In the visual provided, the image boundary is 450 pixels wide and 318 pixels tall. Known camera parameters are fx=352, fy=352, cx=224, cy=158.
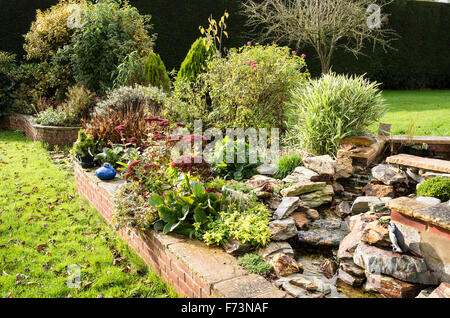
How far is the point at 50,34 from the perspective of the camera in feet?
29.5

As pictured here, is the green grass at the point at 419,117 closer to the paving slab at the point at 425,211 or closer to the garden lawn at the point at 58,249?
the paving slab at the point at 425,211

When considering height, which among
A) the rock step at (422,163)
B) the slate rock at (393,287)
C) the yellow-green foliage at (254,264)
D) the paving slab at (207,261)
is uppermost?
the rock step at (422,163)

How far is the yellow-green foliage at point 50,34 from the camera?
29.3 ft

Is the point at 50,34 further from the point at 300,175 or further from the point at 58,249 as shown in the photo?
→ the point at 300,175

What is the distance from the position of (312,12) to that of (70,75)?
22.5 feet

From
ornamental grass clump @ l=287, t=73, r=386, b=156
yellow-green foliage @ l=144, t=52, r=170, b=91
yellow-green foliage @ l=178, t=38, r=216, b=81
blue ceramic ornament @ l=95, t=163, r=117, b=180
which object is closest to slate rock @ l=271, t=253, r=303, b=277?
blue ceramic ornament @ l=95, t=163, r=117, b=180

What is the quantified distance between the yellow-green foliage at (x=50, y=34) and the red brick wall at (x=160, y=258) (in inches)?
259

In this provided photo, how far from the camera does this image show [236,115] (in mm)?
5324

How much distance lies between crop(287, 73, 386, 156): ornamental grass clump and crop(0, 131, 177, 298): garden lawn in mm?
2839

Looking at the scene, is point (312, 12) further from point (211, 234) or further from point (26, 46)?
point (211, 234)

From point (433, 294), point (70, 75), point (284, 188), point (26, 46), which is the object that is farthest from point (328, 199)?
point (26, 46)

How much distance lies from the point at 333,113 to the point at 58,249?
3609 millimetres

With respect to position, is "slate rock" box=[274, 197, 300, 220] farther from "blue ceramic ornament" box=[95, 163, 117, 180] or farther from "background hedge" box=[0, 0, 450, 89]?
"background hedge" box=[0, 0, 450, 89]
